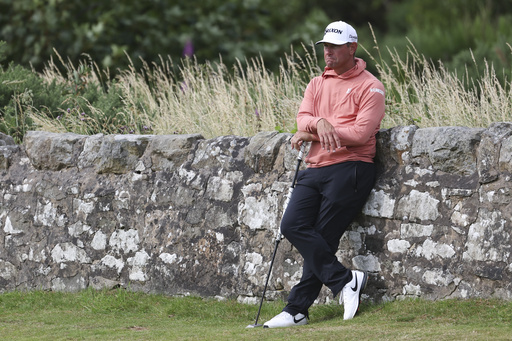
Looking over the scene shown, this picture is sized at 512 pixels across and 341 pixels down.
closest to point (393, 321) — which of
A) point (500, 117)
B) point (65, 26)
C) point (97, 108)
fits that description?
point (500, 117)

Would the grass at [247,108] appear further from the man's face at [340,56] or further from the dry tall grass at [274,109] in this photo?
the man's face at [340,56]

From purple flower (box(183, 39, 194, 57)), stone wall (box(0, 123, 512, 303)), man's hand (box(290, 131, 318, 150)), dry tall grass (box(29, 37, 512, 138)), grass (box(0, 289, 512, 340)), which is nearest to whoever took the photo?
grass (box(0, 289, 512, 340))

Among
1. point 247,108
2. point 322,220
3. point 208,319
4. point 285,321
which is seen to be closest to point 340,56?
point 322,220

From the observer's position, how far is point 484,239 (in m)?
5.18

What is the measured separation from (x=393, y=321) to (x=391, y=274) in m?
0.50

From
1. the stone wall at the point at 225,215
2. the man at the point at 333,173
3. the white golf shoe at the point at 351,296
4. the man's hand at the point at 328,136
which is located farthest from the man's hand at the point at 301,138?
the white golf shoe at the point at 351,296

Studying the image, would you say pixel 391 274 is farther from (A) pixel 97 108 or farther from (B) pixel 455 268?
(A) pixel 97 108

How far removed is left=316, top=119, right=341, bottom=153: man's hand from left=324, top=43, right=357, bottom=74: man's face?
0.42m

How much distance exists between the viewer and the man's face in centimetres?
545

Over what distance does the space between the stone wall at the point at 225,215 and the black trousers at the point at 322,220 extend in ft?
0.77

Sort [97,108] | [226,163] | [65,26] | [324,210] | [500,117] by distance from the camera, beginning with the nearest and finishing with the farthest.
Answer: [324,210] → [226,163] → [500,117] → [97,108] → [65,26]

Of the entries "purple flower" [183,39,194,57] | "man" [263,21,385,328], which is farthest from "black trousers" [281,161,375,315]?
"purple flower" [183,39,194,57]

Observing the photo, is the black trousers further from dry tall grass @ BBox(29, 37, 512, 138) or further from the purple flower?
the purple flower

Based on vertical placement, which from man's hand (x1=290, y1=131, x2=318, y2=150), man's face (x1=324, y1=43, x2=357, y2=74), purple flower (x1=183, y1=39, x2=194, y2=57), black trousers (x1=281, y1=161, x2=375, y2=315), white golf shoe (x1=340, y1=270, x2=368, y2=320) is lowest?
white golf shoe (x1=340, y1=270, x2=368, y2=320)
